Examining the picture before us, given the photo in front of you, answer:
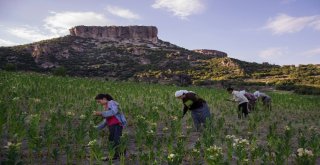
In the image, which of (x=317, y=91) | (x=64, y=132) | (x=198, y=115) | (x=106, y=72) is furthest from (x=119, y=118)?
(x=106, y=72)

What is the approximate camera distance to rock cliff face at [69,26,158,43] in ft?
527

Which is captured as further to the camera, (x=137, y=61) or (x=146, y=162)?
(x=137, y=61)

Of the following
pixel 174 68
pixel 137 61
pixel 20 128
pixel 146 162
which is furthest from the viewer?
pixel 137 61

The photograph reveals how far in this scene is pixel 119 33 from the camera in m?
169

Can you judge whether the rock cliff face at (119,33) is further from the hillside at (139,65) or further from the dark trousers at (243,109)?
the dark trousers at (243,109)

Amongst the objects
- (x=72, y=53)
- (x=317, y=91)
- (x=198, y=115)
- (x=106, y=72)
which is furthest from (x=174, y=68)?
(x=198, y=115)

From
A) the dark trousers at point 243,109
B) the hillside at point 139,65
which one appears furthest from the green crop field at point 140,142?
the hillside at point 139,65

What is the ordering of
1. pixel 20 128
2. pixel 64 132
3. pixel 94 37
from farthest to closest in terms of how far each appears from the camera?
pixel 94 37 < pixel 64 132 < pixel 20 128

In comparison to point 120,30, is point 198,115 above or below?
below

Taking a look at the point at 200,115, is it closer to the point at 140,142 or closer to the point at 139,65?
the point at 140,142

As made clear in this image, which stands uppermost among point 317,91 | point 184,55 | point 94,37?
point 94,37

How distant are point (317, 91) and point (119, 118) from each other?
1587 inches

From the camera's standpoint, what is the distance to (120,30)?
169 metres

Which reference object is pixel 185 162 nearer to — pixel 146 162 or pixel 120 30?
pixel 146 162
